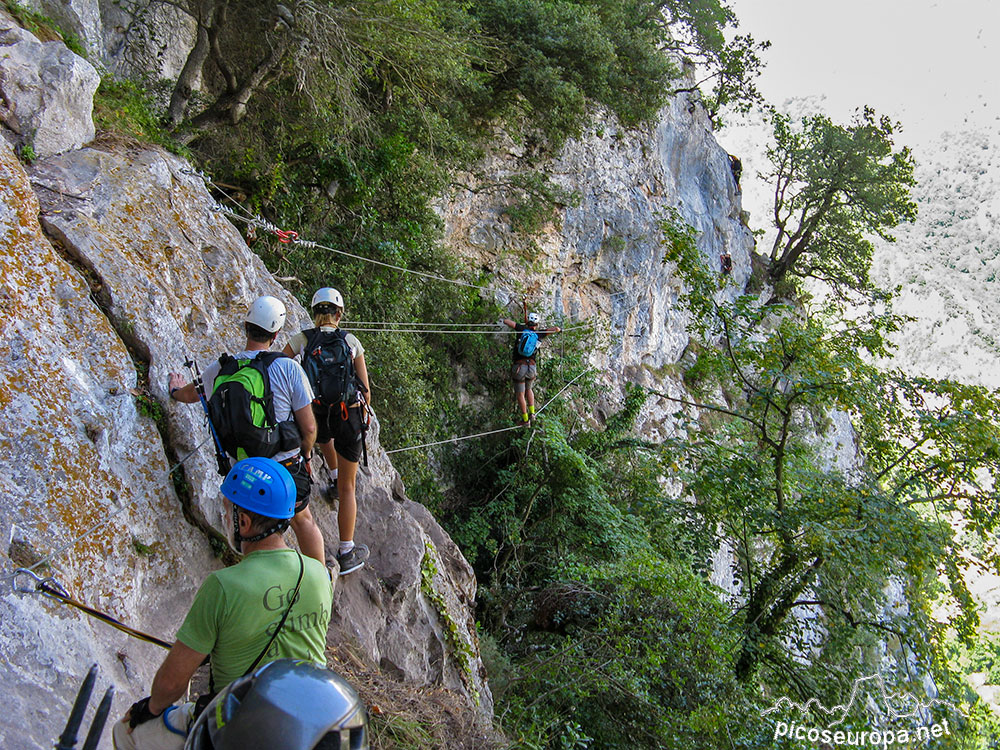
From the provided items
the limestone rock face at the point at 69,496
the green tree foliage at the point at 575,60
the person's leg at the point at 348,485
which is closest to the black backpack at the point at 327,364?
the person's leg at the point at 348,485

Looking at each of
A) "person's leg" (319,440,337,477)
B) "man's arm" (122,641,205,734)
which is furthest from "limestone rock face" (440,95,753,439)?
"man's arm" (122,641,205,734)

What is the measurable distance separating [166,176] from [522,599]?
675 centimetres

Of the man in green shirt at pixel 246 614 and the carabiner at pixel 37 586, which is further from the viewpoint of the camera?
the carabiner at pixel 37 586

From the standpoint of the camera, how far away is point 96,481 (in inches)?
136

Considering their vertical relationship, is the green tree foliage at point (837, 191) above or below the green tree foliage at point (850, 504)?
above

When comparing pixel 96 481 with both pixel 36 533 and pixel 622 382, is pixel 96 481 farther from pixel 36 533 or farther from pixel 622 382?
pixel 622 382

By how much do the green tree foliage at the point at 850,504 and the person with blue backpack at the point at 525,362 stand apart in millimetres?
3357

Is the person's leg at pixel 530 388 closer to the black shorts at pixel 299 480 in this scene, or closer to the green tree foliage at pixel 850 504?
the green tree foliage at pixel 850 504

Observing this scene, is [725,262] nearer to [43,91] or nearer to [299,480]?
[43,91]

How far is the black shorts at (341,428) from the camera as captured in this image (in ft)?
15.5

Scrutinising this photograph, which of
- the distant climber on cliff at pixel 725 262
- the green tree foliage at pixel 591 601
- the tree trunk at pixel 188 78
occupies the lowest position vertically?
the green tree foliage at pixel 591 601

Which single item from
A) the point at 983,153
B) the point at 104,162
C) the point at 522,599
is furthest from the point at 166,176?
the point at 983,153

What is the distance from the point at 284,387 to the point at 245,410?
0.26m

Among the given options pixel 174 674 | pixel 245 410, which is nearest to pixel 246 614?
pixel 174 674
